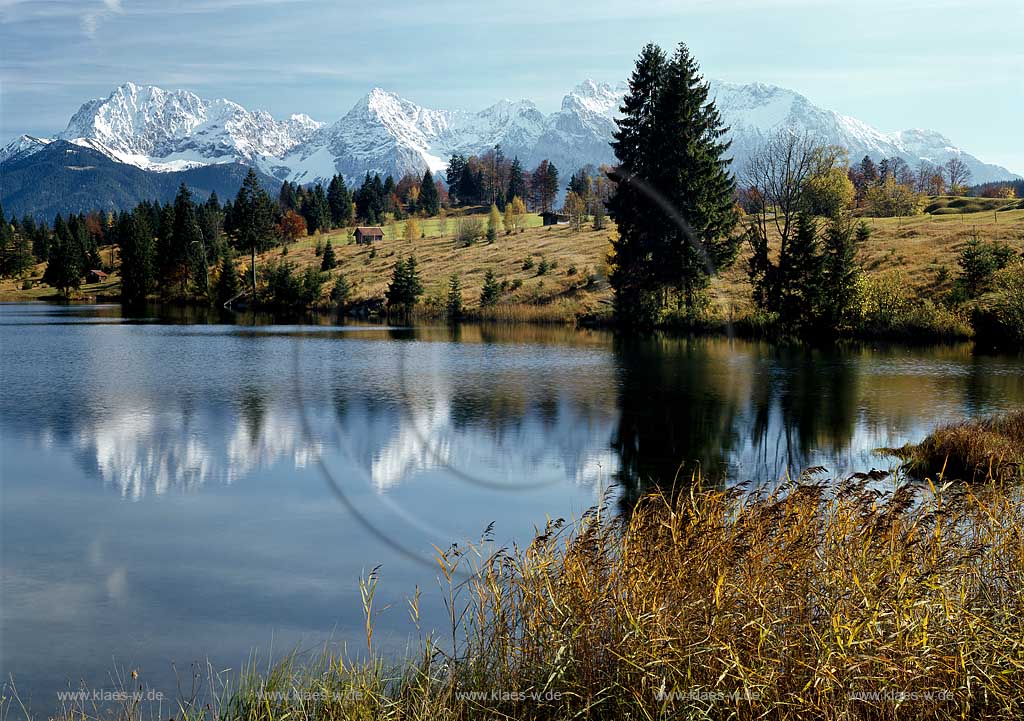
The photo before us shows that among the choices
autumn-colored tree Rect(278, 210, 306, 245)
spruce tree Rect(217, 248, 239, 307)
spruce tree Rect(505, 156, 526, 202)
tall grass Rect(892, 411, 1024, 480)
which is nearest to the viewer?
tall grass Rect(892, 411, 1024, 480)

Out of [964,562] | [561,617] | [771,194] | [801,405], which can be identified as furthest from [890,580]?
[771,194]

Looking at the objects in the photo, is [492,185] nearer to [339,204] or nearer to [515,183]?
[515,183]

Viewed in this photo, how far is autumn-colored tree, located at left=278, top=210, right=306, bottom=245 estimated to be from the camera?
150500 millimetres

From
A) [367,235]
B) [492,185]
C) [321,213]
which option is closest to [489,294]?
[367,235]

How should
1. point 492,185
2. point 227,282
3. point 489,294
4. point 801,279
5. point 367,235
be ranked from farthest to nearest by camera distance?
point 492,185
point 367,235
point 227,282
point 489,294
point 801,279

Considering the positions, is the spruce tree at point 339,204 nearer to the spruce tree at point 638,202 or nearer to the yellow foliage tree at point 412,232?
the yellow foliage tree at point 412,232

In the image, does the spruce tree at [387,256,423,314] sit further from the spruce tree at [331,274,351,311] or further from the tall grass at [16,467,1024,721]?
the tall grass at [16,467,1024,721]

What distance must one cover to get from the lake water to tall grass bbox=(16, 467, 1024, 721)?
106 inches

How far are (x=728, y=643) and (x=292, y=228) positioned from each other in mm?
152225

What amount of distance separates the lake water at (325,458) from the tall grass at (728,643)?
269cm

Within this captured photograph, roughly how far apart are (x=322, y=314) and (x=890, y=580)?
8349cm

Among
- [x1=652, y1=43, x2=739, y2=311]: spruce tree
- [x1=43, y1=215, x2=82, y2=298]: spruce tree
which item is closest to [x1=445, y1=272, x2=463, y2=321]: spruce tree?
[x1=652, y1=43, x2=739, y2=311]: spruce tree

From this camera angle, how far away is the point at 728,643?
7156mm

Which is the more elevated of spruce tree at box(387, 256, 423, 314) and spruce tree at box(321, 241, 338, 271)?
spruce tree at box(321, 241, 338, 271)
